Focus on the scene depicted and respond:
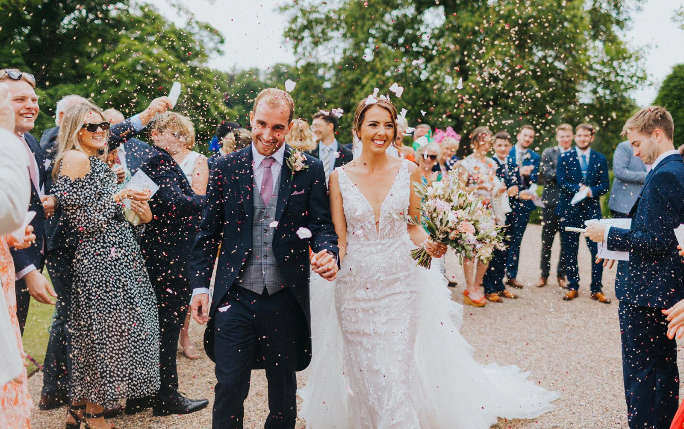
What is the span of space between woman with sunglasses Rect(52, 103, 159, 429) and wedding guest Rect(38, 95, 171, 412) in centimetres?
9

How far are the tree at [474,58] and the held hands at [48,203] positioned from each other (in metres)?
13.1

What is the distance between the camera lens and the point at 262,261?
3.14 meters

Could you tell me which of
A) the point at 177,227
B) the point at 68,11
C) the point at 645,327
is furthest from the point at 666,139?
the point at 68,11

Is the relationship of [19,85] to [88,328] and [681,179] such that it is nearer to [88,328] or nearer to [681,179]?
[88,328]

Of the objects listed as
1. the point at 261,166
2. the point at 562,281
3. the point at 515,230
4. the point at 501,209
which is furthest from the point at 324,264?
the point at 562,281

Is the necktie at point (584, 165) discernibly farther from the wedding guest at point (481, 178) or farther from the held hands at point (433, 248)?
the held hands at point (433, 248)

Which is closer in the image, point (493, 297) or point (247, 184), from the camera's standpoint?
point (247, 184)

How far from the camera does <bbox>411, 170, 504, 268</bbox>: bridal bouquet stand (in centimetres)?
350

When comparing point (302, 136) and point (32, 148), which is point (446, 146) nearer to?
point (302, 136)

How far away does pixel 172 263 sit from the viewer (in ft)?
15.2

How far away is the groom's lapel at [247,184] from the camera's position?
315 centimetres

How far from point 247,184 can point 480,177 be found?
5167mm

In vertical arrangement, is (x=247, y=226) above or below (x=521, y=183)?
below

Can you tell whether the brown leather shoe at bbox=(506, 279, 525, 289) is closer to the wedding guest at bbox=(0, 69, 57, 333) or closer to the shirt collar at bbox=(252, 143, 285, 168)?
the shirt collar at bbox=(252, 143, 285, 168)
